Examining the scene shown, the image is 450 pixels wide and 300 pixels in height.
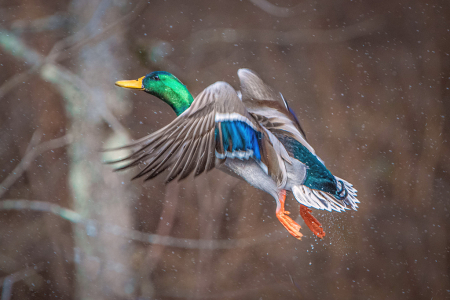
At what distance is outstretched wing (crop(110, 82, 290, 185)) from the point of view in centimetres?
42

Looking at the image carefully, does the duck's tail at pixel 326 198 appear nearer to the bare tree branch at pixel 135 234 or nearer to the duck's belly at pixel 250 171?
the duck's belly at pixel 250 171

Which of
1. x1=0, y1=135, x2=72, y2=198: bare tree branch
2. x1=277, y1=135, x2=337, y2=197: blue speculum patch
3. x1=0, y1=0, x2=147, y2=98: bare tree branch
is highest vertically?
x1=0, y1=0, x2=147, y2=98: bare tree branch

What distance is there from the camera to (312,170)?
0.52 meters

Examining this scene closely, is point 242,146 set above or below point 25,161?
below

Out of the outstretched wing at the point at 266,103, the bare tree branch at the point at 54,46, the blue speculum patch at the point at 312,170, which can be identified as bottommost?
the blue speculum patch at the point at 312,170

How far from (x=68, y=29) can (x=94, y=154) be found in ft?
1.38

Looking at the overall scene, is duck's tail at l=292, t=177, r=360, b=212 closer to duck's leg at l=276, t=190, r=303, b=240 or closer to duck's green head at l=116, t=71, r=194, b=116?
duck's leg at l=276, t=190, r=303, b=240

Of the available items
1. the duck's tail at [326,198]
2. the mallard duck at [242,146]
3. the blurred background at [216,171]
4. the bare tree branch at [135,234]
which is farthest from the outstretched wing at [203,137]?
the bare tree branch at [135,234]

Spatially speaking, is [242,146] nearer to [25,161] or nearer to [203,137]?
[203,137]

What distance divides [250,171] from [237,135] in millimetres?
73

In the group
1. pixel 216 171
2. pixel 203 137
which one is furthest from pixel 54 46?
pixel 203 137

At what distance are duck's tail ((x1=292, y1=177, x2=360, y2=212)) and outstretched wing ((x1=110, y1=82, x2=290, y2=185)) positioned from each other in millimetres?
104

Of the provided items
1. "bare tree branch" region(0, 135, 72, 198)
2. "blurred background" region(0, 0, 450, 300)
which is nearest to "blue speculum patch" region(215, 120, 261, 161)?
"blurred background" region(0, 0, 450, 300)

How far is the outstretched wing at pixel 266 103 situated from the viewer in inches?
22.3
